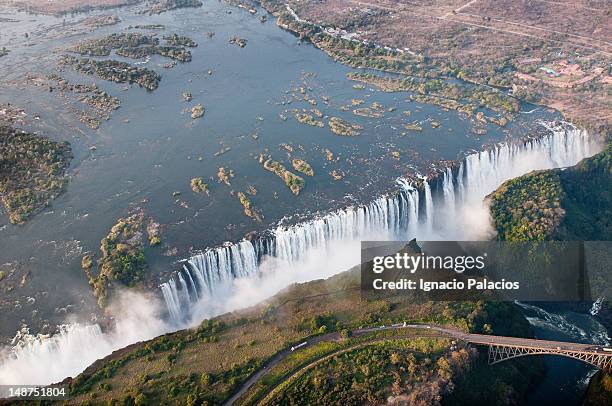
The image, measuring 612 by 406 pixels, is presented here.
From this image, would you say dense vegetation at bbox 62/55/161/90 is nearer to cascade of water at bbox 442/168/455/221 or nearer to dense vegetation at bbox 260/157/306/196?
dense vegetation at bbox 260/157/306/196

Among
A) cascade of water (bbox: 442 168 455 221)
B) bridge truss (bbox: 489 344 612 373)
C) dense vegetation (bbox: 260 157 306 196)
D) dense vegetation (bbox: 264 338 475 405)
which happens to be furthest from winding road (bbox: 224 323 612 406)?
cascade of water (bbox: 442 168 455 221)

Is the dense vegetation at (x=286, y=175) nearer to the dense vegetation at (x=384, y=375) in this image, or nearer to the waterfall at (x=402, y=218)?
the waterfall at (x=402, y=218)

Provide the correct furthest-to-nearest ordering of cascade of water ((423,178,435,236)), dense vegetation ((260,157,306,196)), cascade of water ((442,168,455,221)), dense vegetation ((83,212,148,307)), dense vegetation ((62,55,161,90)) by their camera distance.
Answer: dense vegetation ((62,55,161,90)) < cascade of water ((442,168,455,221)) < cascade of water ((423,178,435,236)) < dense vegetation ((260,157,306,196)) < dense vegetation ((83,212,148,307))

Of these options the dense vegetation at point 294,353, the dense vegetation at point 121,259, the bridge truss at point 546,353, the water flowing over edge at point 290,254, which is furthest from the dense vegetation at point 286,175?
the bridge truss at point 546,353

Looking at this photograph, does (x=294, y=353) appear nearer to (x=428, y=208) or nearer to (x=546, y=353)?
(x=546, y=353)

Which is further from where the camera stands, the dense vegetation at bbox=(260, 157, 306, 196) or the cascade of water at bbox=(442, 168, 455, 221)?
the cascade of water at bbox=(442, 168, 455, 221)

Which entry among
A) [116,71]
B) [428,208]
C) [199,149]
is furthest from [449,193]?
[116,71]
